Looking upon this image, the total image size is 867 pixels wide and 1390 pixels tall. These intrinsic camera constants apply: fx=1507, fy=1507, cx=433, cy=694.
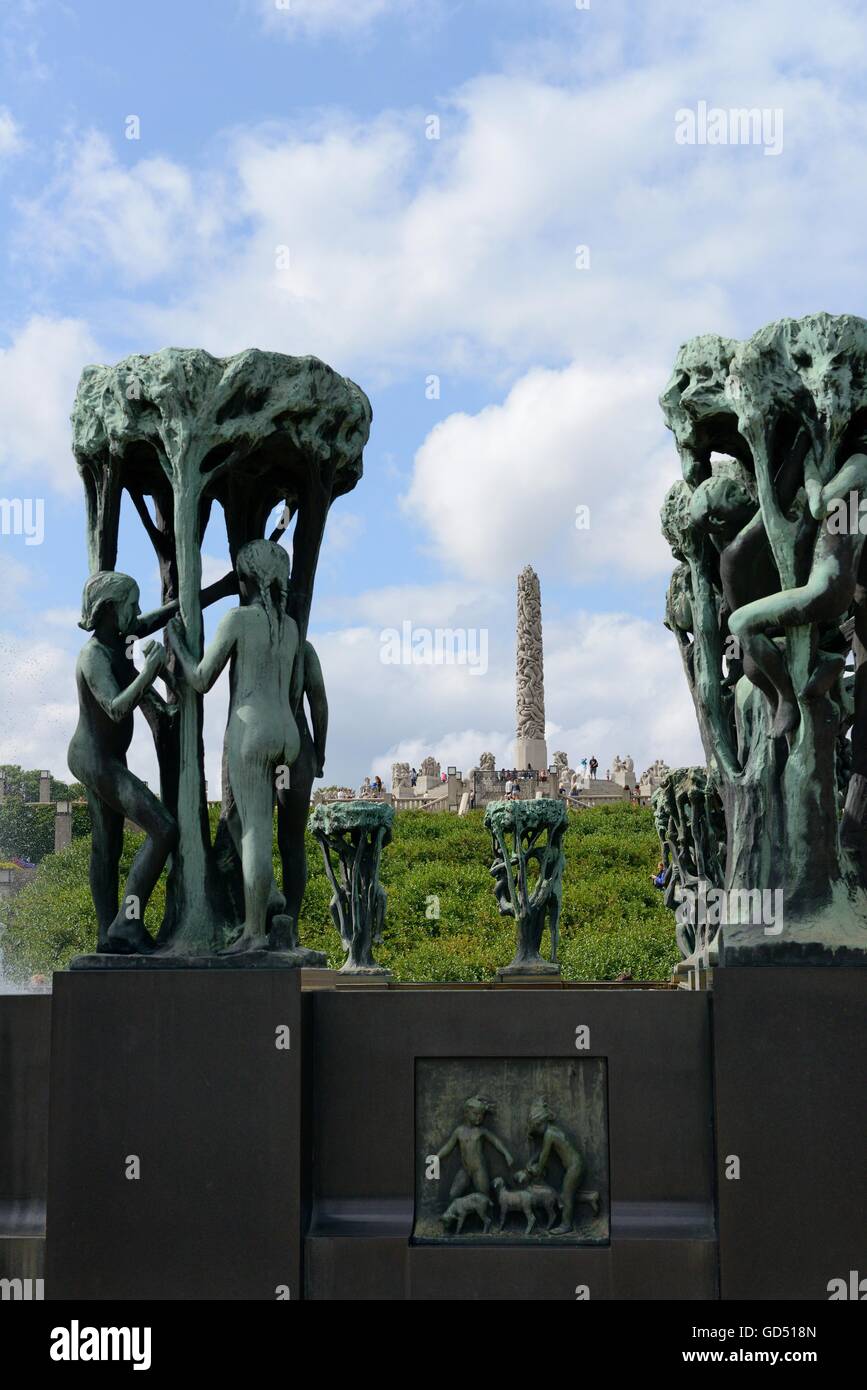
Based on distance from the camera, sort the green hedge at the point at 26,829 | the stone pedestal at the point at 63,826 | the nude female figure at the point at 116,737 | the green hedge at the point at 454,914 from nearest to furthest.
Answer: the nude female figure at the point at 116,737 < the green hedge at the point at 454,914 < the stone pedestal at the point at 63,826 < the green hedge at the point at 26,829

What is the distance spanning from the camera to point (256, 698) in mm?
7582

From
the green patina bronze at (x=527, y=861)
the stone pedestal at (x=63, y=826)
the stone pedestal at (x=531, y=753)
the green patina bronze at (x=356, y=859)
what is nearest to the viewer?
the green patina bronze at (x=356, y=859)

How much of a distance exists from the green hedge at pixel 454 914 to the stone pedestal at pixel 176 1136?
69.6 ft

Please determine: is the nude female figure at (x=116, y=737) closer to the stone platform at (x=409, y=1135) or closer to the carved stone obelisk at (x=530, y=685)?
the stone platform at (x=409, y=1135)

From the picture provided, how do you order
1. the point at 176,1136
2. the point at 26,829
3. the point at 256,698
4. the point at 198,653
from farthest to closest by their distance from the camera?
the point at 26,829 < the point at 198,653 < the point at 256,698 < the point at 176,1136

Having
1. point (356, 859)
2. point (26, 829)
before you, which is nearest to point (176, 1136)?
point (356, 859)

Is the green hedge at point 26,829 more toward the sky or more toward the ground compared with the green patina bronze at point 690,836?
more toward the sky

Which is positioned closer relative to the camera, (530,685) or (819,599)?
(819,599)

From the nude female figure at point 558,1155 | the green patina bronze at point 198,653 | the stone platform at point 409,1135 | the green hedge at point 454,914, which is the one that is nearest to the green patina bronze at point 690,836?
the stone platform at point 409,1135

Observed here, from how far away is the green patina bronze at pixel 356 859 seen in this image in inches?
715

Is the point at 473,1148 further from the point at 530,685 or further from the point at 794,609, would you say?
the point at 530,685

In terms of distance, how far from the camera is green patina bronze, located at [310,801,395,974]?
59.6 feet

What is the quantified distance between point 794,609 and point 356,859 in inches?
460

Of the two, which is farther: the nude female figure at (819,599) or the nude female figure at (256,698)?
the nude female figure at (256,698)
